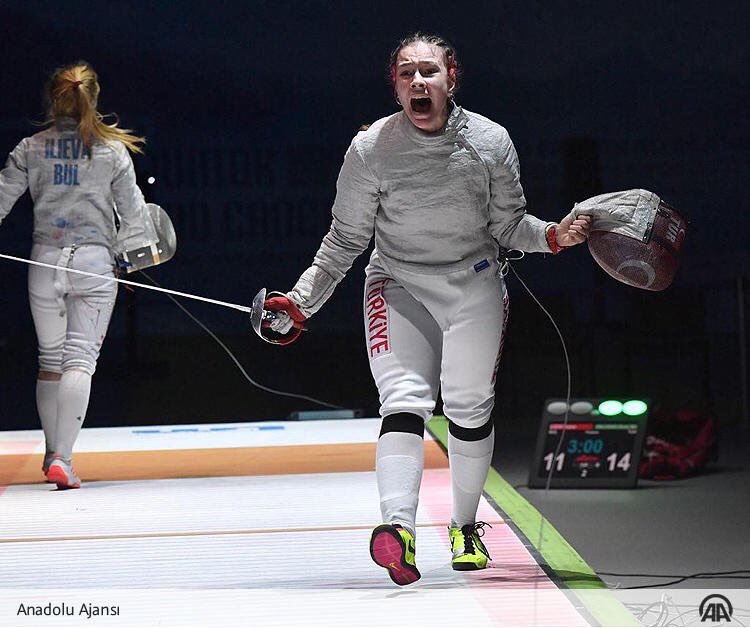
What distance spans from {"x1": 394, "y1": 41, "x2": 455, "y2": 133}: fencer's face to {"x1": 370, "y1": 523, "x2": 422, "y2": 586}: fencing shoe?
0.79m

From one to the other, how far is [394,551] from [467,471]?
0.36 m

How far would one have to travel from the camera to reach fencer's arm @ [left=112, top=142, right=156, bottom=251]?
3650 mm

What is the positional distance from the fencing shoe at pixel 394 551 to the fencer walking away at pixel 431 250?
13cm

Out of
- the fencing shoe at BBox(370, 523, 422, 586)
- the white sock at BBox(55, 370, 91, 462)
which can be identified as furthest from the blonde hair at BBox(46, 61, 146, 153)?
the fencing shoe at BBox(370, 523, 422, 586)

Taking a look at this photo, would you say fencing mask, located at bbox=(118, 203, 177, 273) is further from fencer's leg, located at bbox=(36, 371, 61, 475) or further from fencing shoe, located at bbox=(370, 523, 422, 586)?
fencing shoe, located at bbox=(370, 523, 422, 586)

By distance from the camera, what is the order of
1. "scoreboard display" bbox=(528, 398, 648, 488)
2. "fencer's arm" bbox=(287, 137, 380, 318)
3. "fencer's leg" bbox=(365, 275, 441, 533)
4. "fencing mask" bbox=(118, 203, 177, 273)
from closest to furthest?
"fencer's leg" bbox=(365, 275, 441, 533) → "fencer's arm" bbox=(287, 137, 380, 318) → "fencing mask" bbox=(118, 203, 177, 273) → "scoreboard display" bbox=(528, 398, 648, 488)

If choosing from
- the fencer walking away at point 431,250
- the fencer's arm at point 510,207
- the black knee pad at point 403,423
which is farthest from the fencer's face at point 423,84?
the black knee pad at point 403,423

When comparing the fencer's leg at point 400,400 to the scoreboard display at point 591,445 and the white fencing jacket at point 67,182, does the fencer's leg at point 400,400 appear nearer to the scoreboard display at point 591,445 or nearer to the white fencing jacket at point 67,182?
the white fencing jacket at point 67,182

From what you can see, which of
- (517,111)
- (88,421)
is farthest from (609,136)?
(88,421)

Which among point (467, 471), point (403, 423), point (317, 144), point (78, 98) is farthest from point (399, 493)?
point (317, 144)

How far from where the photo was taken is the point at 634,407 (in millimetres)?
3920

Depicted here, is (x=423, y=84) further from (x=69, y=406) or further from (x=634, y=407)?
(x=634, y=407)

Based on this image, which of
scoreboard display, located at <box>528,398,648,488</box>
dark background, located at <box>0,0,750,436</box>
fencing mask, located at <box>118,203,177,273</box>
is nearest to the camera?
fencing mask, located at <box>118,203,177,273</box>

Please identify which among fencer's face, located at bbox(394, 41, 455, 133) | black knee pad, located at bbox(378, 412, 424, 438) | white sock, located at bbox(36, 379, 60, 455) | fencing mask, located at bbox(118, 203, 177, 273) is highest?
fencer's face, located at bbox(394, 41, 455, 133)
